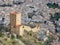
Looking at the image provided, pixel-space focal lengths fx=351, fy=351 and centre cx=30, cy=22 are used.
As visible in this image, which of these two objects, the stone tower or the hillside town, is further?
the hillside town

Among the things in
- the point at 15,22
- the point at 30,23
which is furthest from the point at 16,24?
the point at 30,23

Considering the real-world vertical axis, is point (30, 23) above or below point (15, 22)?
below

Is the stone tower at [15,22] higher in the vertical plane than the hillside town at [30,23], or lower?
higher

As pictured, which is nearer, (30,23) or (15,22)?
(15,22)

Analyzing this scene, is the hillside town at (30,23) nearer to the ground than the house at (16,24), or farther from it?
nearer to the ground

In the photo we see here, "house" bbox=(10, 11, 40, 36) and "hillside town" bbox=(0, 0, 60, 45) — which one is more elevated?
"house" bbox=(10, 11, 40, 36)

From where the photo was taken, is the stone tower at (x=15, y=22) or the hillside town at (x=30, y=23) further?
the hillside town at (x=30, y=23)

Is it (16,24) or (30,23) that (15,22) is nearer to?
(16,24)

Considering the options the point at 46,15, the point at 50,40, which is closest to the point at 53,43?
the point at 50,40
